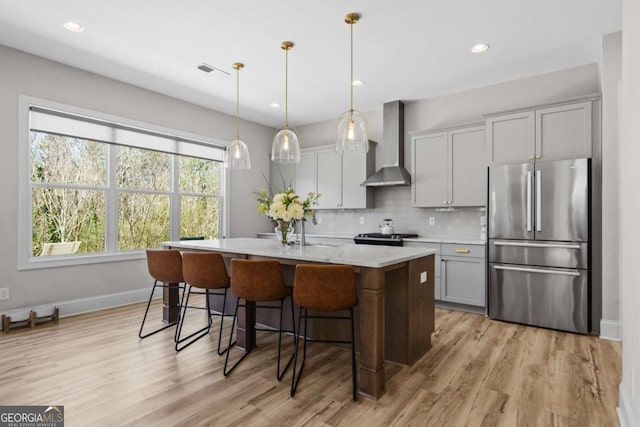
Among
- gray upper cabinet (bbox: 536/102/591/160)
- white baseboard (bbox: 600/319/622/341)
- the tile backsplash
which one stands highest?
gray upper cabinet (bbox: 536/102/591/160)

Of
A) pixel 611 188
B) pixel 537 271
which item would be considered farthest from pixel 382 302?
pixel 611 188

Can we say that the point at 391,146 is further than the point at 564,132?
Yes

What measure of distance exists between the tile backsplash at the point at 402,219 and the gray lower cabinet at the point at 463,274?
0.62 metres

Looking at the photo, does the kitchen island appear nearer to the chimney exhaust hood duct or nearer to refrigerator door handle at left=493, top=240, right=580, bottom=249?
refrigerator door handle at left=493, top=240, right=580, bottom=249

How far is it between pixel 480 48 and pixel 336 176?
9.54ft

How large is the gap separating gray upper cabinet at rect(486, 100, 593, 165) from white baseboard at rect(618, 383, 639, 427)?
245 cm

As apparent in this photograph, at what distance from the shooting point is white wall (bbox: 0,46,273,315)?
11.8 feet

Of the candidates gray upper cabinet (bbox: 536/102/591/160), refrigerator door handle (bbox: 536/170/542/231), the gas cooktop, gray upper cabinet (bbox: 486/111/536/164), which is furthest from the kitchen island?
gray upper cabinet (bbox: 536/102/591/160)

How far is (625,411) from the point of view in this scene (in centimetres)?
193

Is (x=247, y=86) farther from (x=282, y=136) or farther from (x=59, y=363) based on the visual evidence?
(x=59, y=363)

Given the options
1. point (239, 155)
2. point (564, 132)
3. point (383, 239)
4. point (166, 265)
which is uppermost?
point (564, 132)

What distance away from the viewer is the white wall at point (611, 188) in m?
3.27

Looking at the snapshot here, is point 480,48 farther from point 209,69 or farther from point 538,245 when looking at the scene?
point 209,69

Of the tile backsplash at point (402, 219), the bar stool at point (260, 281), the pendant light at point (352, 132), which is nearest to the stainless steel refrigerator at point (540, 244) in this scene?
the tile backsplash at point (402, 219)
